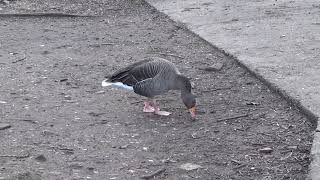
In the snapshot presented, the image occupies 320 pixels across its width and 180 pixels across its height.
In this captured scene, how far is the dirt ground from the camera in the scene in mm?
4836

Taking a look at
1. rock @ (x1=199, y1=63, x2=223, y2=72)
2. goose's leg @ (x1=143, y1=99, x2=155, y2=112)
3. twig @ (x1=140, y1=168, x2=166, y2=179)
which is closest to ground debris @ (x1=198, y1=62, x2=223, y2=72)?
rock @ (x1=199, y1=63, x2=223, y2=72)

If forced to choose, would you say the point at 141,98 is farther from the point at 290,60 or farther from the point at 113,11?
the point at 113,11

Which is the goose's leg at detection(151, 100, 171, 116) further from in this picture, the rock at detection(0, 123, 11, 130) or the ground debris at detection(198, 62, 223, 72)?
the ground debris at detection(198, 62, 223, 72)

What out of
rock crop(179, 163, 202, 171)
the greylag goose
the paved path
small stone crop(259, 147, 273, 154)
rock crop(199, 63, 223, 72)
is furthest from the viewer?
rock crop(199, 63, 223, 72)

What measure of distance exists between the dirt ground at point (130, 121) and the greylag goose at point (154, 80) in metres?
0.25

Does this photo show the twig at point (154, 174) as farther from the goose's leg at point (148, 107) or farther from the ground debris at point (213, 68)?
the ground debris at point (213, 68)

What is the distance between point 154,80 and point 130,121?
0.45 meters

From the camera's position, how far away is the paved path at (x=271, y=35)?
645 cm

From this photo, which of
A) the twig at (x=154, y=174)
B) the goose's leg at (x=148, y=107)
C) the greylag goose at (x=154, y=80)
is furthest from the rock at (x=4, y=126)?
the twig at (x=154, y=174)

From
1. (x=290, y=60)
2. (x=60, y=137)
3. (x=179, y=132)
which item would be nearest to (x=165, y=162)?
(x=179, y=132)

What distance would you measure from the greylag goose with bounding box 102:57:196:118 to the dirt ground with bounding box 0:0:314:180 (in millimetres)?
246

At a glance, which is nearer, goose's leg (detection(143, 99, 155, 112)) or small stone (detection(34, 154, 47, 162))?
small stone (detection(34, 154, 47, 162))

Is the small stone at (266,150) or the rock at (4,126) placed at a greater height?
the small stone at (266,150)

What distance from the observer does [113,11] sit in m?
11.0
